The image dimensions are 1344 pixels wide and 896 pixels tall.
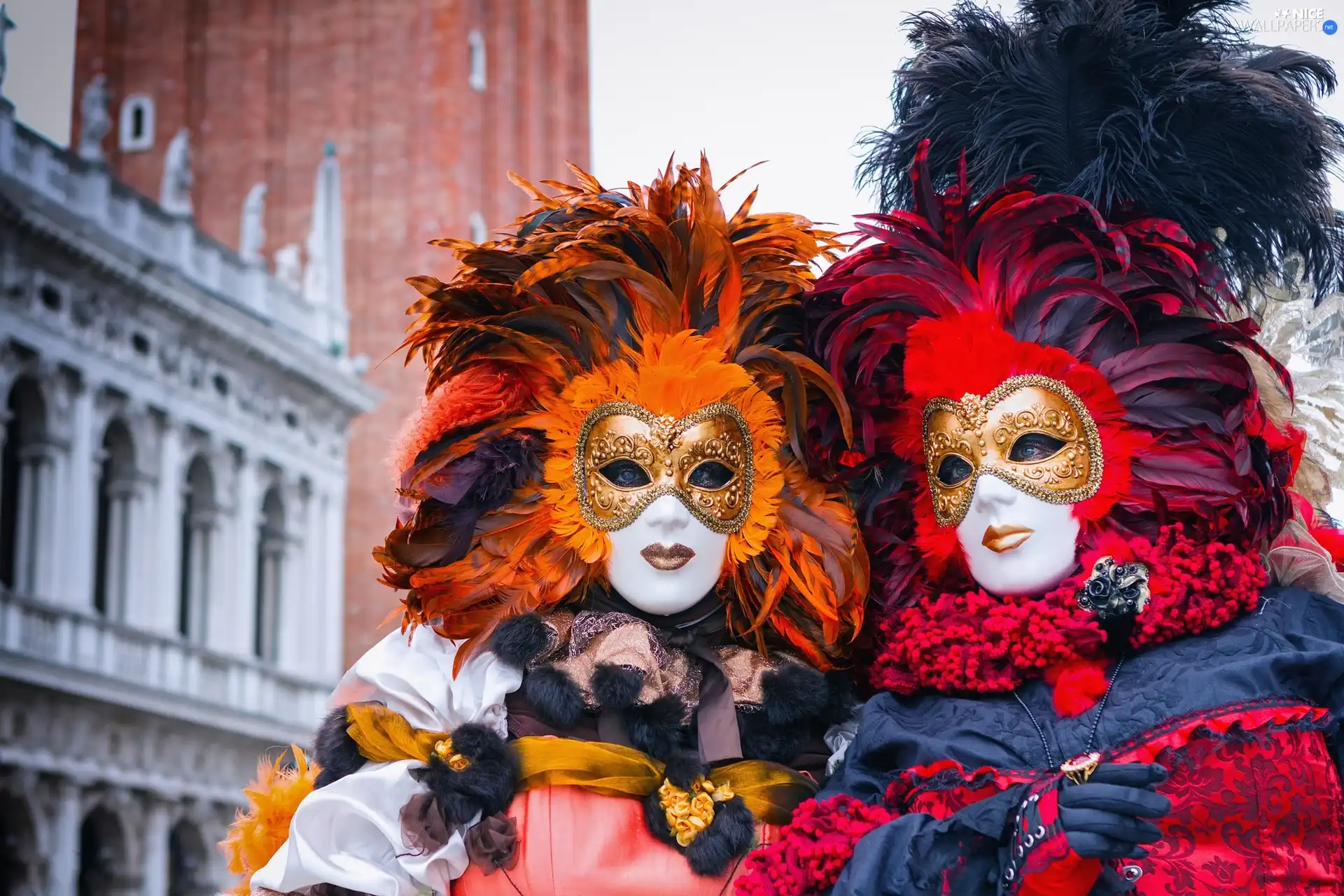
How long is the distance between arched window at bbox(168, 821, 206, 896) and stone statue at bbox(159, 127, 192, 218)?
431 centimetres

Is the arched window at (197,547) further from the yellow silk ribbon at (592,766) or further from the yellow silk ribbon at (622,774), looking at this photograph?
the yellow silk ribbon at (622,774)

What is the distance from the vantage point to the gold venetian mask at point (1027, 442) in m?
2.78

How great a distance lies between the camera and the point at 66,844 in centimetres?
920

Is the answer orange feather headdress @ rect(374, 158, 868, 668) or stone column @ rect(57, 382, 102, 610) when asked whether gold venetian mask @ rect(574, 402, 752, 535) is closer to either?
orange feather headdress @ rect(374, 158, 868, 668)

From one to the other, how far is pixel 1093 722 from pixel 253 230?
11.4 metres

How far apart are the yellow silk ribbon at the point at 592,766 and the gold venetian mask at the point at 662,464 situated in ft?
1.38

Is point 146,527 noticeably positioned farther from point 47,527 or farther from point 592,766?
point 592,766

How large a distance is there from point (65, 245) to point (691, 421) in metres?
7.90

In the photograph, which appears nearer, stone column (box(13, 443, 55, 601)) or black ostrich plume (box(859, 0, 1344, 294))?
black ostrich plume (box(859, 0, 1344, 294))

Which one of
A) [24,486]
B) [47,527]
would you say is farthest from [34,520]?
[24,486]

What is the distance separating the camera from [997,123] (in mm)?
3082

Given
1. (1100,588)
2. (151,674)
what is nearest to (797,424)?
(1100,588)

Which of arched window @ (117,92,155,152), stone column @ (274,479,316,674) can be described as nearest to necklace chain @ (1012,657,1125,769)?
stone column @ (274,479,316,674)

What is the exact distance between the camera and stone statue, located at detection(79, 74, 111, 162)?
10633 mm
